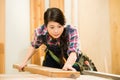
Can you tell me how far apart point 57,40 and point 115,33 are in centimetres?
161

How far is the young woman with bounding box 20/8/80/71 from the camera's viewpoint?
150 cm

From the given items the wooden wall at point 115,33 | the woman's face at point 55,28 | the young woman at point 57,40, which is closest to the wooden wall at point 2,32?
the young woman at point 57,40

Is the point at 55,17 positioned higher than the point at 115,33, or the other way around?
the point at 55,17

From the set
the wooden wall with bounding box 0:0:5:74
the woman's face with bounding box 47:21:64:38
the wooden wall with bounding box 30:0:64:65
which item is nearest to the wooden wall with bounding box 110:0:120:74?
the wooden wall with bounding box 30:0:64:65

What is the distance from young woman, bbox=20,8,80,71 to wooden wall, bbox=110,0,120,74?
1561 millimetres

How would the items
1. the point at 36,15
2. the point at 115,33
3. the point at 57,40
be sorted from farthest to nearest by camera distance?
the point at 115,33
the point at 36,15
the point at 57,40

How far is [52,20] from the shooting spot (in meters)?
1.50

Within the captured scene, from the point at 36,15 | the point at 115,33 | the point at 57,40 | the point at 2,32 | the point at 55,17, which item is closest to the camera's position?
the point at 55,17

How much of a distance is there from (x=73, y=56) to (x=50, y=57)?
31 cm

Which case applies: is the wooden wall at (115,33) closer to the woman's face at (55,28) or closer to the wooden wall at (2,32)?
the wooden wall at (2,32)

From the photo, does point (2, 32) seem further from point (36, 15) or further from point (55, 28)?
point (55, 28)

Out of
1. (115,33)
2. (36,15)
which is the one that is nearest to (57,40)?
(36,15)

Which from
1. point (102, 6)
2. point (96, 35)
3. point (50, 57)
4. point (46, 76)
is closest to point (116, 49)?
point (96, 35)

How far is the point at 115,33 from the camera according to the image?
3.13m
